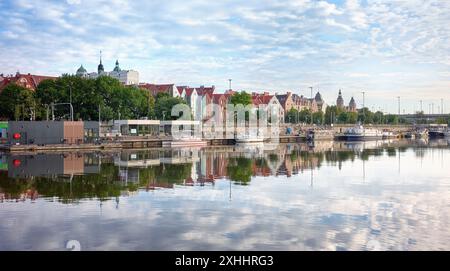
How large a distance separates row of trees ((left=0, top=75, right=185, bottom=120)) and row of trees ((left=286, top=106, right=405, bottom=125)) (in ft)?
235

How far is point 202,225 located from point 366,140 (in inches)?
4128

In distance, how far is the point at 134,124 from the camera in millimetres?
80812

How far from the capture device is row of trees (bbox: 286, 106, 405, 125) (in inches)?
5952

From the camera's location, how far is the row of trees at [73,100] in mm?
74375

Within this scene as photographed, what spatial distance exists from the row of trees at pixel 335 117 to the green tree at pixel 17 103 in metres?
86.3

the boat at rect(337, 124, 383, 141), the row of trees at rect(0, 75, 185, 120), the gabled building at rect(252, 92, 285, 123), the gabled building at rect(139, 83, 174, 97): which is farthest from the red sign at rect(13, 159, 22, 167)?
the gabled building at rect(252, 92, 285, 123)

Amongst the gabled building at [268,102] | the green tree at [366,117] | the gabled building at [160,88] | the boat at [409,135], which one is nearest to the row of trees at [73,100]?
the gabled building at [160,88]

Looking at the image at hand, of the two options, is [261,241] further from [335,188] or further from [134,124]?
[134,124]

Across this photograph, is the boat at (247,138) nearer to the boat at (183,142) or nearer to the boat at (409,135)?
the boat at (183,142)

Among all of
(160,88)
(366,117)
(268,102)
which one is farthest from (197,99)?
(366,117)

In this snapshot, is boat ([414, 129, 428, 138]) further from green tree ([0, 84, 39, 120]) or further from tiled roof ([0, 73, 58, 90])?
green tree ([0, 84, 39, 120])

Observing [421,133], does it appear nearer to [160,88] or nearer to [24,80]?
[160,88]

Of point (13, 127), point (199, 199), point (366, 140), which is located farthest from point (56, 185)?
point (366, 140)

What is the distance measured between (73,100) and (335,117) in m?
108
